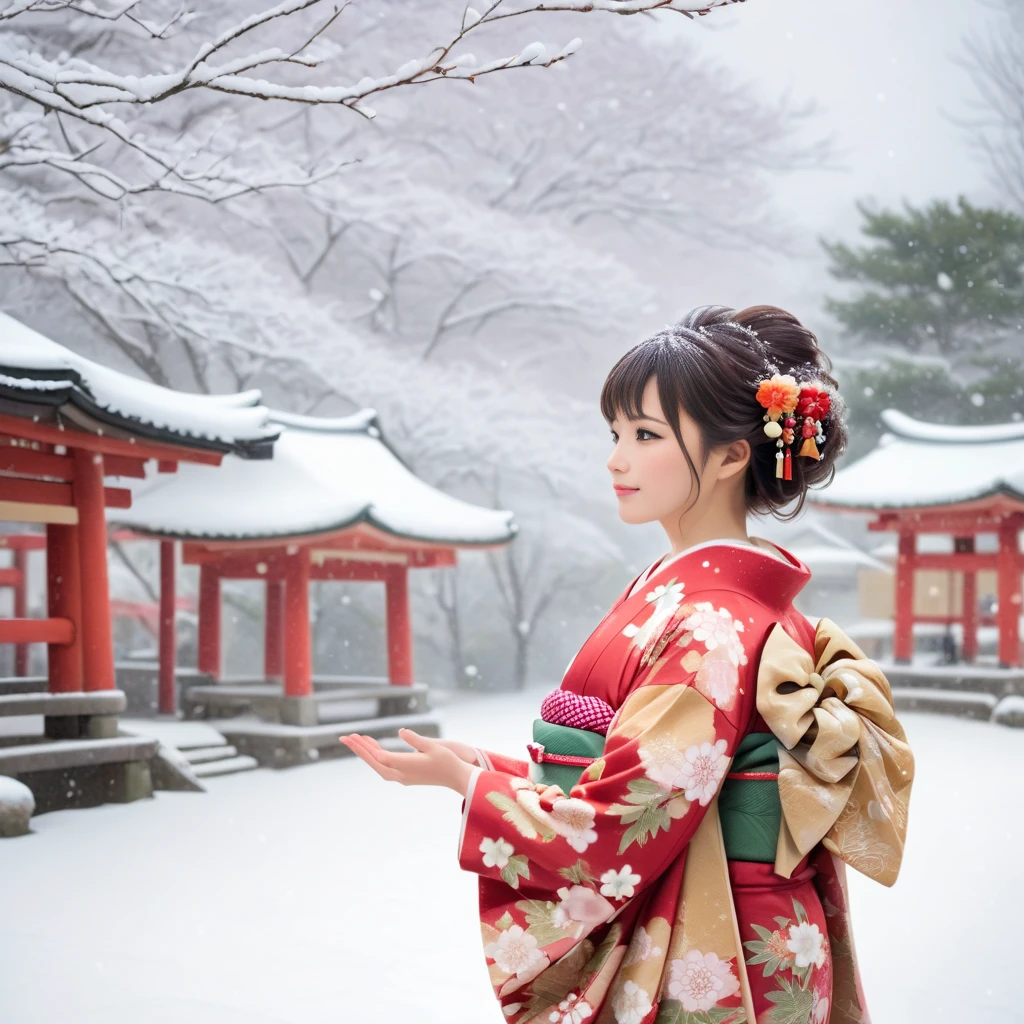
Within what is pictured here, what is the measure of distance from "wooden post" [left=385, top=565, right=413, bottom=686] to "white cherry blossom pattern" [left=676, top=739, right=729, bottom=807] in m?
7.10

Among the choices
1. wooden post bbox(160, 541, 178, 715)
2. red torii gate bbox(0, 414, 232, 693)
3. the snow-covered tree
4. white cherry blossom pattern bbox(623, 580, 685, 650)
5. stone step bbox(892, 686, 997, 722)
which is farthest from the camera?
the snow-covered tree

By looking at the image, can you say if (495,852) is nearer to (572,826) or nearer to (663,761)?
(572,826)

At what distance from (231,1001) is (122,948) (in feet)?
1.90

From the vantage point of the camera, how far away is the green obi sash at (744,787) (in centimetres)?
123

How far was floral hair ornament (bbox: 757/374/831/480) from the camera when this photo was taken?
1312 millimetres

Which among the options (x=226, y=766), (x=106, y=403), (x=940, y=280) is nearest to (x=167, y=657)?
(x=226, y=766)

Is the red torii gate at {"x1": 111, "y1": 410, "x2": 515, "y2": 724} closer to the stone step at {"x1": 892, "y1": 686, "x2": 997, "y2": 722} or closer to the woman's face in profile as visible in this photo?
the stone step at {"x1": 892, "y1": 686, "x2": 997, "y2": 722}

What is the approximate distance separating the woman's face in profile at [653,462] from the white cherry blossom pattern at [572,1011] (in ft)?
2.01

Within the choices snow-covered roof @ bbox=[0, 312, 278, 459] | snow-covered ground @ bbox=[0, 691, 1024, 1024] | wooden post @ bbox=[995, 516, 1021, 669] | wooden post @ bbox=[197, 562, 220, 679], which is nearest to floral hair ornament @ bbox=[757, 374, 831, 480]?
snow-covered ground @ bbox=[0, 691, 1024, 1024]

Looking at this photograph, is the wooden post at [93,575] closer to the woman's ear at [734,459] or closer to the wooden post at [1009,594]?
the woman's ear at [734,459]

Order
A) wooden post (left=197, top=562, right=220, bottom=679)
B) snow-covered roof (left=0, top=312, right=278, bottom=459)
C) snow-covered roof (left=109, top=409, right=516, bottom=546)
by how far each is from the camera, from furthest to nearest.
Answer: wooden post (left=197, top=562, right=220, bottom=679) < snow-covered roof (left=109, top=409, right=516, bottom=546) < snow-covered roof (left=0, top=312, right=278, bottom=459)

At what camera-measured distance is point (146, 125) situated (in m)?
9.71

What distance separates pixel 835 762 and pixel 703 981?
304mm

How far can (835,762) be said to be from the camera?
1200 millimetres
